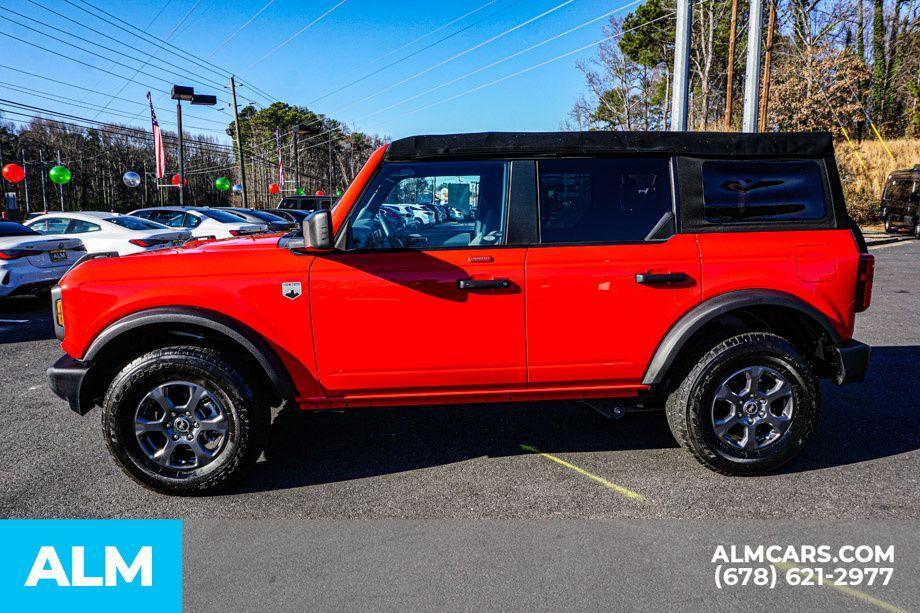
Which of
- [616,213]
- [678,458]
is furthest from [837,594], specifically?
[616,213]

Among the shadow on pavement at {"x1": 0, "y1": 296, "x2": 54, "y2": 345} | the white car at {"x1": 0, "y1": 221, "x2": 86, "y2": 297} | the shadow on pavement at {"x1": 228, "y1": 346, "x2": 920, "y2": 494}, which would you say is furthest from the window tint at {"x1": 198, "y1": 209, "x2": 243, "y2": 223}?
the shadow on pavement at {"x1": 228, "y1": 346, "x2": 920, "y2": 494}

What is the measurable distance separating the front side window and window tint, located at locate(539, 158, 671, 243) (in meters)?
0.28

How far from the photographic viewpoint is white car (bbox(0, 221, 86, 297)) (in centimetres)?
912

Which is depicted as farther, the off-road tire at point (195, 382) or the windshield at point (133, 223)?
the windshield at point (133, 223)

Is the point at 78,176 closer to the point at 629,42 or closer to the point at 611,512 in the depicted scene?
the point at 629,42

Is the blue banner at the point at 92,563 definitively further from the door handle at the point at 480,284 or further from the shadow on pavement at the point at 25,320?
the shadow on pavement at the point at 25,320

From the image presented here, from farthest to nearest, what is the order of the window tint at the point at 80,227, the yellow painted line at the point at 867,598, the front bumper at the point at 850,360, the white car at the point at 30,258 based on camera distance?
the window tint at the point at 80,227, the white car at the point at 30,258, the front bumper at the point at 850,360, the yellow painted line at the point at 867,598

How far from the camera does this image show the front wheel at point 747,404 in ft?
11.7

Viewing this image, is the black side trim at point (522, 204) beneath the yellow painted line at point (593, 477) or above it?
above

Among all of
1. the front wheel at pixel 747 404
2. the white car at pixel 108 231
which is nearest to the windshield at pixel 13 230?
the white car at pixel 108 231

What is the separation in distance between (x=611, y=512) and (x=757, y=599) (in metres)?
0.83

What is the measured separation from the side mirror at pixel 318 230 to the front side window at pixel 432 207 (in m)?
0.19

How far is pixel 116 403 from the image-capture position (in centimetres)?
339

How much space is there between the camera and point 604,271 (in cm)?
348
